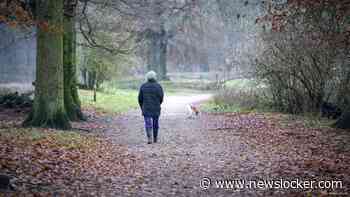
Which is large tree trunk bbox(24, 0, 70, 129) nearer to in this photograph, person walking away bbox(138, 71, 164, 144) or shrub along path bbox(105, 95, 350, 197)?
shrub along path bbox(105, 95, 350, 197)

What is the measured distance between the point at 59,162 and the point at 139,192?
7.79ft

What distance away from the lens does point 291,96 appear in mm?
21234

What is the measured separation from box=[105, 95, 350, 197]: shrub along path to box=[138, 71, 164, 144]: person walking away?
509 millimetres

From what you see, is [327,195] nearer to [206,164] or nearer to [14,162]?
[206,164]

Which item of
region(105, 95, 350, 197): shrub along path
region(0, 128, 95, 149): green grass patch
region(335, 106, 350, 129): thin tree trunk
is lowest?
region(105, 95, 350, 197): shrub along path

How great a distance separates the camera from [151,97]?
14055mm

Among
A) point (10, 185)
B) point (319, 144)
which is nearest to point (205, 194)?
point (10, 185)

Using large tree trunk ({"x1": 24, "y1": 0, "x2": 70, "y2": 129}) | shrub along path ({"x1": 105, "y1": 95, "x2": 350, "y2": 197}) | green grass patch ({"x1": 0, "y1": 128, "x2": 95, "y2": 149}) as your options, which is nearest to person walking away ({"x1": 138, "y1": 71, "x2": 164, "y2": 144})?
shrub along path ({"x1": 105, "y1": 95, "x2": 350, "y2": 197})

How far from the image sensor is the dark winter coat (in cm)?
1390

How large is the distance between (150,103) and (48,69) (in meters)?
3.05

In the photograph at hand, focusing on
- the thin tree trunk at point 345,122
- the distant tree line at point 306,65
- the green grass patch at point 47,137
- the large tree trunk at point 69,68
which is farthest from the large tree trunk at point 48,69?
the thin tree trunk at point 345,122

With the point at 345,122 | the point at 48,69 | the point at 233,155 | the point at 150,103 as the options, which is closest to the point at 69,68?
the point at 48,69

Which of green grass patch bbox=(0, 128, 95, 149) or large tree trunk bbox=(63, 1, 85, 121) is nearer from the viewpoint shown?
green grass patch bbox=(0, 128, 95, 149)

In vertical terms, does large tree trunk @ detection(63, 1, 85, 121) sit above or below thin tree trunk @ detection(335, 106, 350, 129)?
above
